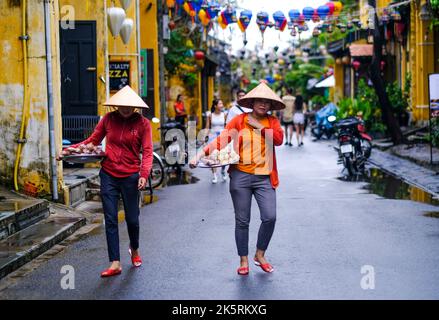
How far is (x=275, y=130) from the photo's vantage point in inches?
332

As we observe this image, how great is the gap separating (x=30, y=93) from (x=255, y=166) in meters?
5.52

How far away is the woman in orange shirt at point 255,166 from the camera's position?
27.6ft

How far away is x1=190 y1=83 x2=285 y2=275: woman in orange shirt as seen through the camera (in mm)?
8406

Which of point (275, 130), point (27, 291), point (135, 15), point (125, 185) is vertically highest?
point (135, 15)

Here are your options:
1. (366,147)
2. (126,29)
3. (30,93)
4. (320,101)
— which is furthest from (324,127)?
(30,93)

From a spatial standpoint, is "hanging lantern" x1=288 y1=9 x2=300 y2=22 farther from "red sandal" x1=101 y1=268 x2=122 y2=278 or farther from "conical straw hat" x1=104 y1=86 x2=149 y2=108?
"red sandal" x1=101 y1=268 x2=122 y2=278

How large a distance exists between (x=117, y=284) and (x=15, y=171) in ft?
17.8

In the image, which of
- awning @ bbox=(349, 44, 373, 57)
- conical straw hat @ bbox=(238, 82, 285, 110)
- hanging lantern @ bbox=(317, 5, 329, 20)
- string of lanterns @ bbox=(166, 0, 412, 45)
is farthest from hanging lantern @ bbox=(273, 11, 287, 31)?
conical straw hat @ bbox=(238, 82, 285, 110)

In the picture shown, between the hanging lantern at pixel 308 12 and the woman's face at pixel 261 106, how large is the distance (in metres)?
14.9

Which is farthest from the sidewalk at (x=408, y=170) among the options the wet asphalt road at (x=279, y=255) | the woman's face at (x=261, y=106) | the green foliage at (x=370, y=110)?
the woman's face at (x=261, y=106)

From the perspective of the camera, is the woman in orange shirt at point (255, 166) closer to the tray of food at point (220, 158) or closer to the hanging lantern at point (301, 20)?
the tray of food at point (220, 158)

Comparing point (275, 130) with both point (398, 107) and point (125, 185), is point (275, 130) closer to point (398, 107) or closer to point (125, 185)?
point (125, 185)

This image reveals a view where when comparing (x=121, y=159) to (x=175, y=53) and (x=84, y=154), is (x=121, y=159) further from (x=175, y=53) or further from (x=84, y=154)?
(x=175, y=53)

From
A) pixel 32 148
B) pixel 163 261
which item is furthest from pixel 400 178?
pixel 163 261
